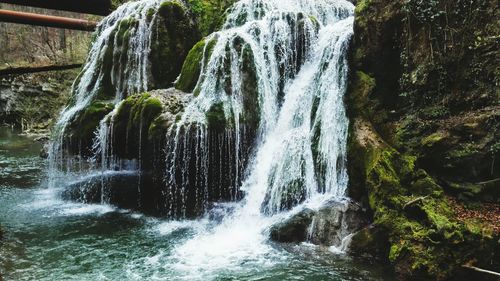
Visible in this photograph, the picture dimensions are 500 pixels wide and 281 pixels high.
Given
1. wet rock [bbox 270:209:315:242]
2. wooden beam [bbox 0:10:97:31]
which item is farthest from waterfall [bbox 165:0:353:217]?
wooden beam [bbox 0:10:97:31]

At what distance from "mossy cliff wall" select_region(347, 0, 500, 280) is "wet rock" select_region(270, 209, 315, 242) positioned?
3.75ft

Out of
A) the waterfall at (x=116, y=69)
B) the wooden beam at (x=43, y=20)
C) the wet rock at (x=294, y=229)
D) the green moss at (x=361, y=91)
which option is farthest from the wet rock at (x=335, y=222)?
the wooden beam at (x=43, y=20)

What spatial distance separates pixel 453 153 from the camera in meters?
8.05

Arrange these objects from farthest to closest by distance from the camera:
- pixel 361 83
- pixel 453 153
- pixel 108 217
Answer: pixel 108 217 → pixel 361 83 → pixel 453 153

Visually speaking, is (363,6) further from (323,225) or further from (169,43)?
(169,43)

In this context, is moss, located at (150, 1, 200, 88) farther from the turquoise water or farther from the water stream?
the turquoise water

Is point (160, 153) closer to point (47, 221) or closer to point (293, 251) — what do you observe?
point (47, 221)

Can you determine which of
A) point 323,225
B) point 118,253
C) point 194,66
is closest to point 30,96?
point 194,66

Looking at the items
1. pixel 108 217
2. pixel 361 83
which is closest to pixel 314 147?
pixel 361 83

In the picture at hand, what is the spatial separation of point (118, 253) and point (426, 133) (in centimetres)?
676

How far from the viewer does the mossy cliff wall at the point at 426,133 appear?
6.99 m

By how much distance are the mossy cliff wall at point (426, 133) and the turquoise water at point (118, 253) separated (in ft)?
3.44

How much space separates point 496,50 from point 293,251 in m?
5.66

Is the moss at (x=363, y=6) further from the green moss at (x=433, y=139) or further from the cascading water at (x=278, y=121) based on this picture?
the green moss at (x=433, y=139)
